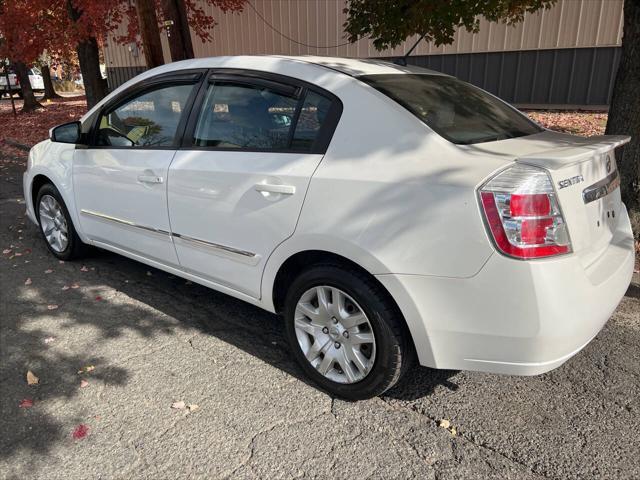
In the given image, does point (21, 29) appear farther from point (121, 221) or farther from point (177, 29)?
point (121, 221)

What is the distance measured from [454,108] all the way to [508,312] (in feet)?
4.13

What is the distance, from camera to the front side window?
139 inches

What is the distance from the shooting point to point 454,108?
9.61ft

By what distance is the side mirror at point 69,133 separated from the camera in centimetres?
425

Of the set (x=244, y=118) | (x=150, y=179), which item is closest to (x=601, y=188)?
(x=244, y=118)

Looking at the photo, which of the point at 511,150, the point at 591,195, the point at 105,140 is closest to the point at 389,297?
the point at 511,150

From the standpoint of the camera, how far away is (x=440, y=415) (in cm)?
272

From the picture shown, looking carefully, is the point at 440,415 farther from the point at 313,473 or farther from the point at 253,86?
the point at 253,86

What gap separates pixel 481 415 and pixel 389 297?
816 mm

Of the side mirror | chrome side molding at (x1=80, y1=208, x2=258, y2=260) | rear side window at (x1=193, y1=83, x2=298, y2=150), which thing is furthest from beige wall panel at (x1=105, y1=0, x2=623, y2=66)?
rear side window at (x1=193, y1=83, x2=298, y2=150)

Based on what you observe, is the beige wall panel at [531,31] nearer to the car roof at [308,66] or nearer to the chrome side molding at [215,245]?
the car roof at [308,66]

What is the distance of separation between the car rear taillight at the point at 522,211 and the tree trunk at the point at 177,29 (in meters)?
7.53

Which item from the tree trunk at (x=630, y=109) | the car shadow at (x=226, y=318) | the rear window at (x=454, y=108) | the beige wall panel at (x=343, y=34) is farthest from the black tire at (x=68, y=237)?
the beige wall panel at (x=343, y=34)

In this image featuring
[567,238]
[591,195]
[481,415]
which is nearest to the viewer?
[567,238]
